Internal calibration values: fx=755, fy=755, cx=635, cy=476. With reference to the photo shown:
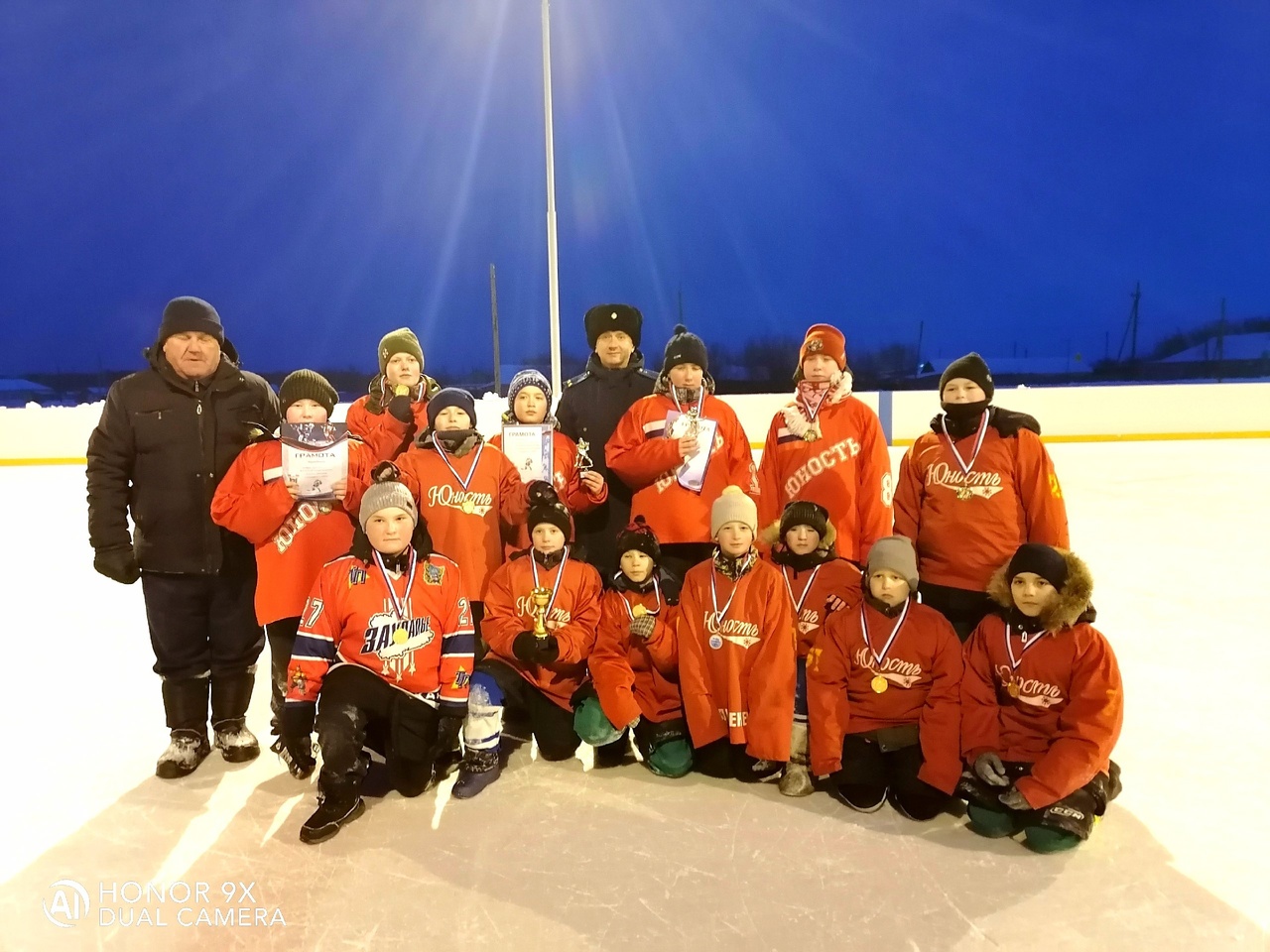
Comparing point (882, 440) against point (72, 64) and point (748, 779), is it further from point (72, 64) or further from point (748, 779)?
point (72, 64)

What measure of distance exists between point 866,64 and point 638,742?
34092mm

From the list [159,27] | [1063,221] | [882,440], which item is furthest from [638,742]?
[1063,221]

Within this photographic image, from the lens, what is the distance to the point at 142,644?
3414 millimetres

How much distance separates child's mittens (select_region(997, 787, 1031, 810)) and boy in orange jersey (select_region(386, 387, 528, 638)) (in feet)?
5.14

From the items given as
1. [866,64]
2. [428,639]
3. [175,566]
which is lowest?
[428,639]

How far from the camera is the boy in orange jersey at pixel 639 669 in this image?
7.27 feet

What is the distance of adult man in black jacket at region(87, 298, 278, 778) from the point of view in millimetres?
2203

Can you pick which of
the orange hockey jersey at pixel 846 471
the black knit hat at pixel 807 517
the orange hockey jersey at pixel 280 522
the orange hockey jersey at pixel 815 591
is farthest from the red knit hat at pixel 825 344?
the orange hockey jersey at pixel 280 522

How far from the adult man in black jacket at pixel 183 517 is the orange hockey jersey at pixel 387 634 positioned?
1.34 ft

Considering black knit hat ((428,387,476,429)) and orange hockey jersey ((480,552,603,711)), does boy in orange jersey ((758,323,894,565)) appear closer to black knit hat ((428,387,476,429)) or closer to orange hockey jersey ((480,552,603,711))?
orange hockey jersey ((480,552,603,711))

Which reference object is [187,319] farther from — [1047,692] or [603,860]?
[1047,692]

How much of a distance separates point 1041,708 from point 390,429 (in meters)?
2.31

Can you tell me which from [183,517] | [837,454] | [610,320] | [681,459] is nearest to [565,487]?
[681,459]

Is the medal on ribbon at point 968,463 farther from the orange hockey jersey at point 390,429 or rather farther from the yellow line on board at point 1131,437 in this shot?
the yellow line on board at point 1131,437
